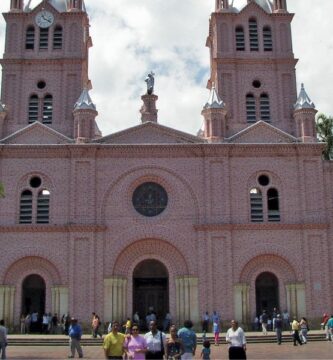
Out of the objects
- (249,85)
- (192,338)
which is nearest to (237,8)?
(249,85)

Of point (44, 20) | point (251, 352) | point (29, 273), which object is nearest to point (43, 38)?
point (44, 20)

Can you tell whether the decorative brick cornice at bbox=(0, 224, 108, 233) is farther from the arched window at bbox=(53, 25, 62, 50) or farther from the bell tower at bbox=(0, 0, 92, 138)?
the arched window at bbox=(53, 25, 62, 50)

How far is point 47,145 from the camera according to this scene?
37.7 meters

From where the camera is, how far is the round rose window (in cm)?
3741

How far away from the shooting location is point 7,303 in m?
35.7

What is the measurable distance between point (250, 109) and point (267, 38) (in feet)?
18.4

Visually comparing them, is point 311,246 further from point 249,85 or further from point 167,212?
point 249,85

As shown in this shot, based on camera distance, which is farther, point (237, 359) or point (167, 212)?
point (167, 212)

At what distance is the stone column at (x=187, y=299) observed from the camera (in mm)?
35500

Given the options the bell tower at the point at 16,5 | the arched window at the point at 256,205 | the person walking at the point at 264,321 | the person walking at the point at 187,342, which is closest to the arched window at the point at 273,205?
the arched window at the point at 256,205

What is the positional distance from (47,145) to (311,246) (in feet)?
56.8

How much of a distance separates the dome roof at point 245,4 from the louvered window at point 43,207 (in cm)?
1879

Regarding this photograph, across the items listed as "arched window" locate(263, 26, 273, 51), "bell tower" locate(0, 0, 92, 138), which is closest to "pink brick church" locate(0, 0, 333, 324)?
"bell tower" locate(0, 0, 92, 138)

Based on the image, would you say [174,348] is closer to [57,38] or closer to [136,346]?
[136,346]
